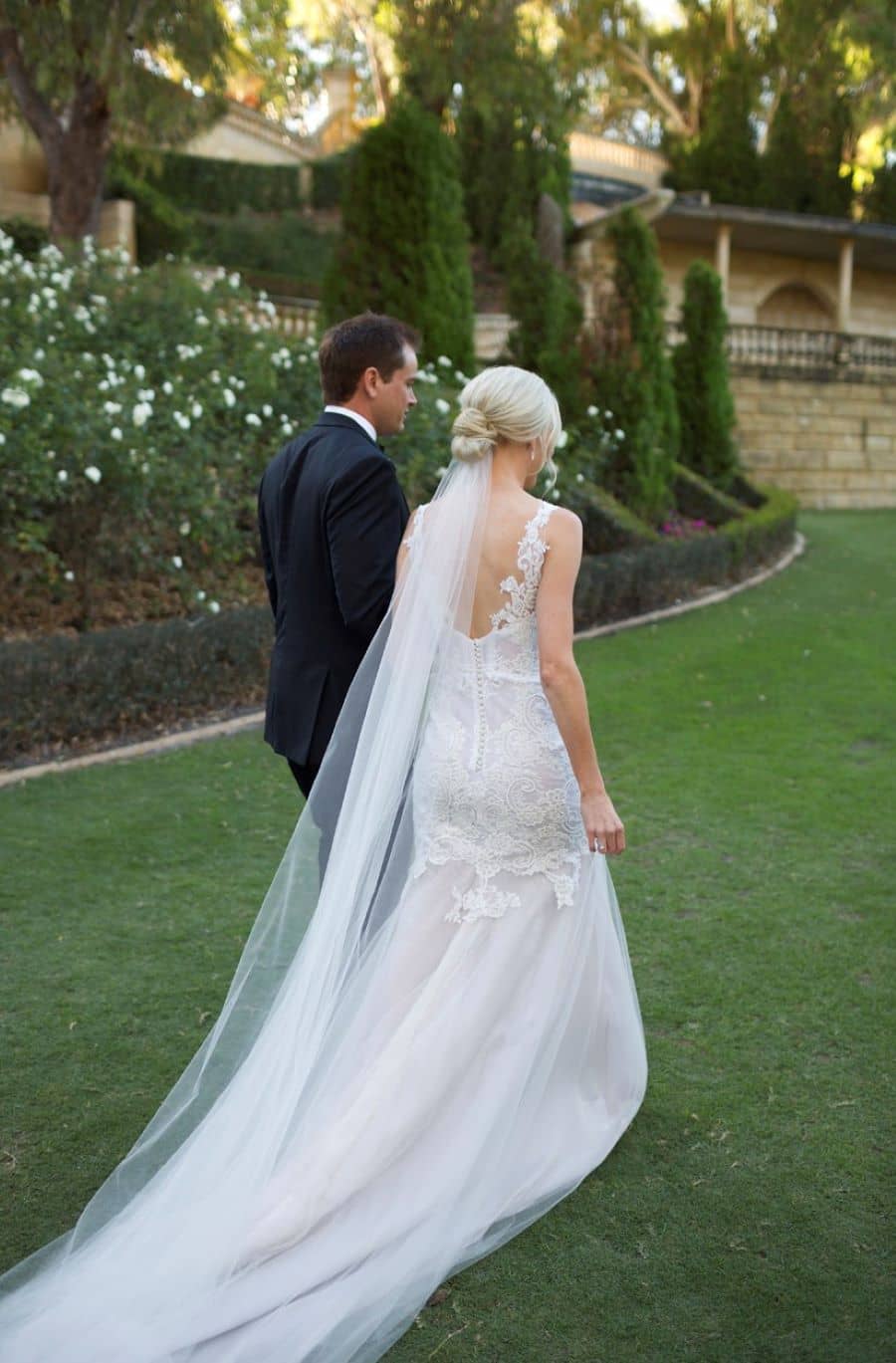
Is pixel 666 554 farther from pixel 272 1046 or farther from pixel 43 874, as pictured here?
pixel 272 1046

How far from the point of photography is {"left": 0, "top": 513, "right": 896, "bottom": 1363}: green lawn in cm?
273

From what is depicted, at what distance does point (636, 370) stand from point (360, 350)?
36.4 feet

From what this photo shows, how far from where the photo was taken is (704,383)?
17.4 m

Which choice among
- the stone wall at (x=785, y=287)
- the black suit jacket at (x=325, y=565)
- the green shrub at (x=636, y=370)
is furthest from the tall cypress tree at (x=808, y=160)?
the black suit jacket at (x=325, y=565)

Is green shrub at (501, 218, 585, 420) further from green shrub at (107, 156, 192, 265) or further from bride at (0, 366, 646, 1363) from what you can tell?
bride at (0, 366, 646, 1363)

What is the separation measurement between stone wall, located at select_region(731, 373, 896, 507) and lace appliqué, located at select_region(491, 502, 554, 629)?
70.3 ft

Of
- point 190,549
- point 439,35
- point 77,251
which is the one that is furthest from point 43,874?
point 439,35

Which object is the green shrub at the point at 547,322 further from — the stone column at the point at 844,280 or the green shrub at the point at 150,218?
the stone column at the point at 844,280

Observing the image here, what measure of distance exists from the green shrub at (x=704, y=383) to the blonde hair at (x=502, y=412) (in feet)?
47.9

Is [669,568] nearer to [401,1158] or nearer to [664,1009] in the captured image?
[664,1009]

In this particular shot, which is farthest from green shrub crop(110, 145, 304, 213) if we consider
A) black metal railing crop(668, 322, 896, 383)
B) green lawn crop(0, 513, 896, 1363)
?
green lawn crop(0, 513, 896, 1363)

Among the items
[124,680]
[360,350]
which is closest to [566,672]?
[360,350]

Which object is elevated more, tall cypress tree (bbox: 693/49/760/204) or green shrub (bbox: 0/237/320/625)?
tall cypress tree (bbox: 693/49/760/204)

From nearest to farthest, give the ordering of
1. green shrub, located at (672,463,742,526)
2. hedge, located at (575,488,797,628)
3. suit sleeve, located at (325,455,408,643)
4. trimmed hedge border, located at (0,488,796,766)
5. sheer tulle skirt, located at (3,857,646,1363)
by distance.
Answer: sheer tulle skirt, located at (3,857,646,1363)
suit sleeve, located at (325,455,408,643)
trimmed hedge border, located at (0,488,796,766)
hedge, located at (575,488,797,628)
green shrub, located at (672,463,742,526)
